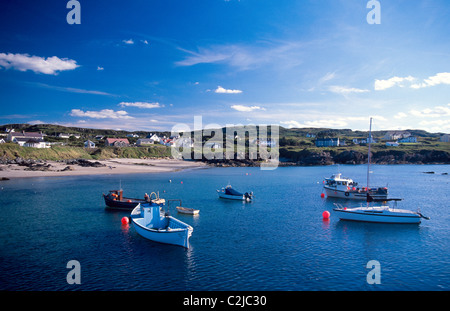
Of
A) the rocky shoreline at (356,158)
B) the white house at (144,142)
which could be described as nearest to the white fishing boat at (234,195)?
the rocky shoreline at (356,158)

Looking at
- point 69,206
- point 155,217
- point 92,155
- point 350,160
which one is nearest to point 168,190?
point 69,206

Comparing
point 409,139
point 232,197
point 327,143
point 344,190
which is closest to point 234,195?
point 232,197

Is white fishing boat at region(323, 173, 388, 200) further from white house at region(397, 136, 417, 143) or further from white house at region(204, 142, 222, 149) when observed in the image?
white house at region(397, 136, 417, 143)

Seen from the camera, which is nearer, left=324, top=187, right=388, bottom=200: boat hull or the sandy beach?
left=324, top=187, right=388, bottom=200: boat hull

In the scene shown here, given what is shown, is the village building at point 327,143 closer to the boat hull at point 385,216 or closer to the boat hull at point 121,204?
the boat hull at point 385,216

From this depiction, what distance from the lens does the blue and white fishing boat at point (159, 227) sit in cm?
2202

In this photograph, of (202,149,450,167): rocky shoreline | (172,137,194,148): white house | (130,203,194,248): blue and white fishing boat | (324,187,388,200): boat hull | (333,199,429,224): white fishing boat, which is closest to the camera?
(130,203,194,248): blue and white fishing boat

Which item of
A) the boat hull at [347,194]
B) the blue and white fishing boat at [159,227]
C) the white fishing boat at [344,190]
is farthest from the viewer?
the white fishing boat at [344,190]

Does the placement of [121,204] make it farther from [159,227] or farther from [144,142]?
[144,142]

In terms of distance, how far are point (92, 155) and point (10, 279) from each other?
3813 inches

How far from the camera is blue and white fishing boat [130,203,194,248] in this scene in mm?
22016

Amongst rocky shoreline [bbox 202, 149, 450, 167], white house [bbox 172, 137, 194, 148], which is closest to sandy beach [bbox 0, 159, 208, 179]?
rocky shoreline [bbox 202, 149, 450, 167]
